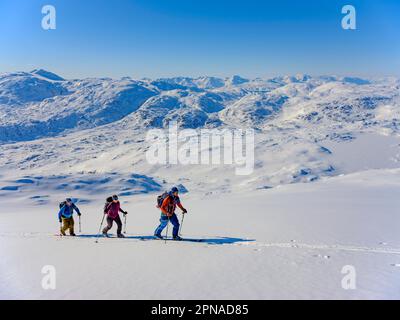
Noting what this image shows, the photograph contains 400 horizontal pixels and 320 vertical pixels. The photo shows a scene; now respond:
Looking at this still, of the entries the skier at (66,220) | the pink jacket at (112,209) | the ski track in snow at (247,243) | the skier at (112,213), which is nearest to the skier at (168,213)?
the ski track in snow at (247,243)

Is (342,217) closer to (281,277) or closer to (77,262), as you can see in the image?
(281,277)

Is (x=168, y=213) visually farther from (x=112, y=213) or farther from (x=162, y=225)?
(x=112, y=213)

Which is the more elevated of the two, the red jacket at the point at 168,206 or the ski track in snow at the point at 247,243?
the red jacket at the point at 168,206

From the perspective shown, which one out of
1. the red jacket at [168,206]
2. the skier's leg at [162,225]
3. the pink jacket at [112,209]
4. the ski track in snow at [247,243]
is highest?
the red jacket at [168,206]

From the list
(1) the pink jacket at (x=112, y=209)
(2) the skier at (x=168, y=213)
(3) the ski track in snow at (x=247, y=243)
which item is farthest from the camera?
(1) the pink jacket at (x=112, y=209)

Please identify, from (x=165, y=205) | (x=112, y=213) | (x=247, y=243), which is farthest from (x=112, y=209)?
(x=247, y=243)

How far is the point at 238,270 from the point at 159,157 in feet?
390

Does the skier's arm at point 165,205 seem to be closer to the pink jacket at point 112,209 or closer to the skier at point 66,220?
the pink jacket at point 112,209

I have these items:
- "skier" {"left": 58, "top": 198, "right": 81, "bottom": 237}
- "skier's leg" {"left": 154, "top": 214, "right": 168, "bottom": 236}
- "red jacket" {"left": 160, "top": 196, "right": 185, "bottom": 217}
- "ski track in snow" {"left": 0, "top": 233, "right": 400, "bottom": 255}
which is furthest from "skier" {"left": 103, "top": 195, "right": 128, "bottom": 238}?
"red jacket" {"left": 160, "top": 196, "right": 185, "bottom": 217}

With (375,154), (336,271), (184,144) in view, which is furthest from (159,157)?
(336,271)

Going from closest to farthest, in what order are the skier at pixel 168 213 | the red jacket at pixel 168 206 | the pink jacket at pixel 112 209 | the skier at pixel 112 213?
the skier at pixel 168 213, the red jacket at pixel 168 206, the skier at pixel 112 213, the pink jacket at pixel 112 209

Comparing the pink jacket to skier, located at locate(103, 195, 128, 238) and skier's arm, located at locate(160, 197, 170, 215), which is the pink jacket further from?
skier's arm, located at locate(160, 197, 170, 215)

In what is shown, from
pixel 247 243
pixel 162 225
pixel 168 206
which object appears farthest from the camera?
pixel 168 206
